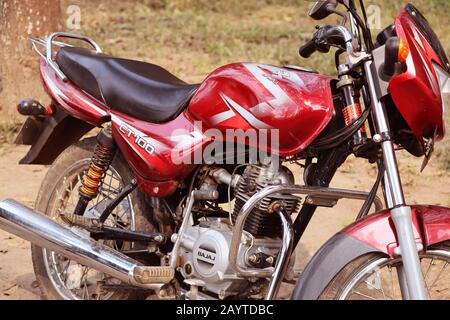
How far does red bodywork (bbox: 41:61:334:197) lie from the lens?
10.3 feet

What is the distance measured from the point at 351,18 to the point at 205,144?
2.49 ft

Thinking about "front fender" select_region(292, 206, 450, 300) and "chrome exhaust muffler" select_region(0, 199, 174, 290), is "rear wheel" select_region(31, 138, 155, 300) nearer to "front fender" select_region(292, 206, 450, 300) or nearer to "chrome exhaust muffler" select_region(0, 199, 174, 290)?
"chrome exhaust muffler" select_region(0, 199, 174, 290)

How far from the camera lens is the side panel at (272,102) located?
10.3 ft

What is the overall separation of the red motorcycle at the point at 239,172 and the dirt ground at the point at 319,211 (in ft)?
1.33

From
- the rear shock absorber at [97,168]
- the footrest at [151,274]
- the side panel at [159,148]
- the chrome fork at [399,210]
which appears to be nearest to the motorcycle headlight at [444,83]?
the chrome fork at [399,210]

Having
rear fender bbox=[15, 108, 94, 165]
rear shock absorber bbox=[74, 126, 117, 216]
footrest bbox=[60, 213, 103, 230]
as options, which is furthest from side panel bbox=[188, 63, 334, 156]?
rear fender bbox=[15, 108, 94, 165]

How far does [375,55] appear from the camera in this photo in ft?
9.83

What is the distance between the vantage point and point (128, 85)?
144 inches

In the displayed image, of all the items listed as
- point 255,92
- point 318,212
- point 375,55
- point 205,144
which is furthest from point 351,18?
point 318,212

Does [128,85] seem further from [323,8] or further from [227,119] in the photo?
[323,8]

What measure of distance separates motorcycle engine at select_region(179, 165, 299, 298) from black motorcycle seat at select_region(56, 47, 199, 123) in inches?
18.0

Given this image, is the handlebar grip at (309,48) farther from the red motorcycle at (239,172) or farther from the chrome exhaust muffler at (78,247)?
the chrome exhaust muffler at (78,247)
